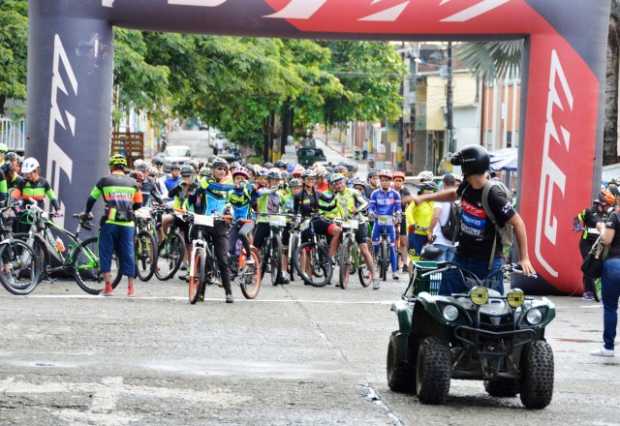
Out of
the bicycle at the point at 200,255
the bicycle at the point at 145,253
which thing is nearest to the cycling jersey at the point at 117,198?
the bicycle at the point at 200,255

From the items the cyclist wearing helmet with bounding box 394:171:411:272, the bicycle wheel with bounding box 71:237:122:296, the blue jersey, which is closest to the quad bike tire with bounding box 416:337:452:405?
the bicycle wheel with bounding box 71:237:122:296

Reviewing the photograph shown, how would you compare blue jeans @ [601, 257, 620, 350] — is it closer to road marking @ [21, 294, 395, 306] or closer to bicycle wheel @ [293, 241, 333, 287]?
road marking @ [21, 294, 395, 306]

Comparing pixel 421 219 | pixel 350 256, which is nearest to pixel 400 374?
pixel 350 256

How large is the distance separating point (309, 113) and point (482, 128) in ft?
46.1

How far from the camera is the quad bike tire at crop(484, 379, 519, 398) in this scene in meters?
9.86

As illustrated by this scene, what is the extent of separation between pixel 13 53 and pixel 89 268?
12516mm

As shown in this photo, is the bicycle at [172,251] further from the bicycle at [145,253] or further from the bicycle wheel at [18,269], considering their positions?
the bicycle wheel at [18,269]

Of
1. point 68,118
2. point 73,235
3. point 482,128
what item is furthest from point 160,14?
point 482,128

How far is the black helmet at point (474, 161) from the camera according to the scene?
31.7ft

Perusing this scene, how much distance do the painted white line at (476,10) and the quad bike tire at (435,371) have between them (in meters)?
10.0

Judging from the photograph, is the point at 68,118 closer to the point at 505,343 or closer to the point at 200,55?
Result: the point at 505,343

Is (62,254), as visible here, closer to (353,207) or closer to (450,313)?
(353,207)

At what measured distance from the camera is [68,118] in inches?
751

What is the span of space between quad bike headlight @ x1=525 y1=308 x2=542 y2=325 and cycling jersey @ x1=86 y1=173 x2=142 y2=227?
8.69 meters
